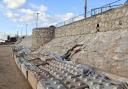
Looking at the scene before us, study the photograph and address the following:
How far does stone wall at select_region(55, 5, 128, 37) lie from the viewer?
1407 centimetres

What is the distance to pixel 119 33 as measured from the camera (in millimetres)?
13617

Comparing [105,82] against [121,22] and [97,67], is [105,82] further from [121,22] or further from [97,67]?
[121,22]

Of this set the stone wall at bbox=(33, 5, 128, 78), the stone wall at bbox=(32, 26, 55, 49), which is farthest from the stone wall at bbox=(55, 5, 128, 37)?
the stone wall at bbox=(32, 26, 55, 49)

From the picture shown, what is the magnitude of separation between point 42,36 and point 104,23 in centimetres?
1995

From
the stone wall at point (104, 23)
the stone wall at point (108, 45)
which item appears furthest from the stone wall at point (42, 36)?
the stone wall at point (108, 45)

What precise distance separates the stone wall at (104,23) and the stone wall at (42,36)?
10296 mm

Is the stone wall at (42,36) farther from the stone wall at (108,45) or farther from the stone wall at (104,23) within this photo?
the stone wall at (108,45)

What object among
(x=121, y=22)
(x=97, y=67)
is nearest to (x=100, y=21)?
(x=121, y=22)

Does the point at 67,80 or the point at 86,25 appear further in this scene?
the point at 86,25

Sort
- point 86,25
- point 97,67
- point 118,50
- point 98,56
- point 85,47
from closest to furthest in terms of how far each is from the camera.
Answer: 1. point 118,50
2. point 97,67
3. point 98,56
4. point 85,47
5. point 86,25

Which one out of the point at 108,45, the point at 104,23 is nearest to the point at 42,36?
the point at 104,23

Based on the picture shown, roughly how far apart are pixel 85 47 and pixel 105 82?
7.99m

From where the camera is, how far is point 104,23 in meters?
16.7

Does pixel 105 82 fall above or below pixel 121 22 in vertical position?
below
